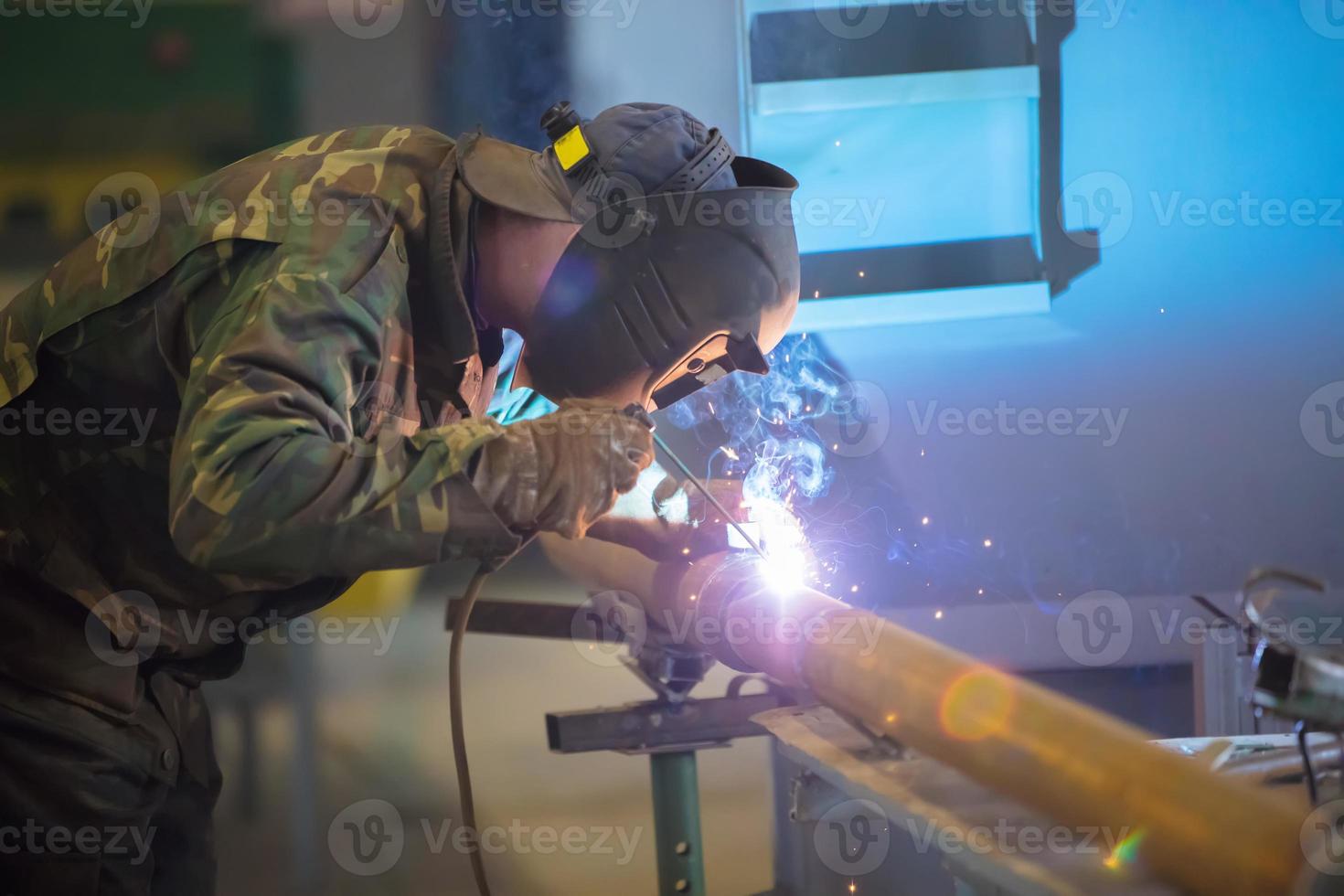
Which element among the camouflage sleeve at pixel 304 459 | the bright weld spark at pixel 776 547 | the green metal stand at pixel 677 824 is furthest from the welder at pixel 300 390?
the green metal stand at pixel 677 824

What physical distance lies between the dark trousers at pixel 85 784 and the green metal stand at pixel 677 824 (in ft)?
2.75

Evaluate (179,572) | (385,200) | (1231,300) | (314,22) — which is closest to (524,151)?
(385,200)

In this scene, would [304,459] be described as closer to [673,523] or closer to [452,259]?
[452,259]

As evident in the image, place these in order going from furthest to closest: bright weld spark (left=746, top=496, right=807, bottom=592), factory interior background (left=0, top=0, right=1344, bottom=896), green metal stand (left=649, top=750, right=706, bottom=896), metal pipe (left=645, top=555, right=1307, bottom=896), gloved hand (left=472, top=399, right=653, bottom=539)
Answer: factory interior background (left=0, top=0, right=1344, bottom=896) < green metal stand (left=649, top=750, right=706, bottom=896) < bright weld spark (left=746, top=496, right=807, bottom=592) < gloved hand (left=472, top=399, right=653, bottom=539) < metal pipe (left=645, top=555, right=1307, bottom=896)

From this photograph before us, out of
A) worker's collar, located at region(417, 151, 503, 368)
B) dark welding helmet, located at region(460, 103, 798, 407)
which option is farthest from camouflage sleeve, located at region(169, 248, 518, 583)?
dark welding helmet, located at region(460, 103, 798, 407)

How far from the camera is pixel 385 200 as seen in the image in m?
1.54

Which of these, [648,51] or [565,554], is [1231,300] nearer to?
[648,51]

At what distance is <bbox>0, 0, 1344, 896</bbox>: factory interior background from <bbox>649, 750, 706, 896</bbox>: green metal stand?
1173 millimetres

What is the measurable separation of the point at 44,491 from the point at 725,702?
3.87 ft

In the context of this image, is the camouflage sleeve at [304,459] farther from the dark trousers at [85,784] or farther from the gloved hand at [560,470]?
the dark trousers at [85,784]

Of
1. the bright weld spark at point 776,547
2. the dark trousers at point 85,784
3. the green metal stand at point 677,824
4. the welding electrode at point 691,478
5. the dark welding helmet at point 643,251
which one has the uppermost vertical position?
the dark welding helmet at point 643,251

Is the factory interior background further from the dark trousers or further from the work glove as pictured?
the dark trousers

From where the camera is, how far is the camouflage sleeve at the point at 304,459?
1238 millimetres

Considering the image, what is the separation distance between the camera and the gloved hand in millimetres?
1360
